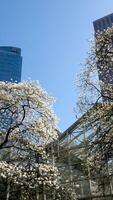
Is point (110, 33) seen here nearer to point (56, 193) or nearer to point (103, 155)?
point (103, 155)

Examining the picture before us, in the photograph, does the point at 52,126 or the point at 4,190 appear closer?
the point at 52,126

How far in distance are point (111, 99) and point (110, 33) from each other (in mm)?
2769

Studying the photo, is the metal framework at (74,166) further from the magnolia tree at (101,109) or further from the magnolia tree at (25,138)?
the magnolia tree at (101,109)

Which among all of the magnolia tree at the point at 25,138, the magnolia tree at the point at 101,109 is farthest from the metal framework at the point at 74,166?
the magnolia tree at the point at 101,109

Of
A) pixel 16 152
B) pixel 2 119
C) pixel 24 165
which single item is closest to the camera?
pixel 2 119

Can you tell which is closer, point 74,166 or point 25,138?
point 25,138

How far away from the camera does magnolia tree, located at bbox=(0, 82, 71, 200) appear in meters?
20.6

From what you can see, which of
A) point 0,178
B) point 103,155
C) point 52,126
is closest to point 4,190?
point 0,178

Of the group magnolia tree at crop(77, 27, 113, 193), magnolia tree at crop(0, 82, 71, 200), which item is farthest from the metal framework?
magnolia tree at crop(77, 27, 113, 193)

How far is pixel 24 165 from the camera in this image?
24.3 metres

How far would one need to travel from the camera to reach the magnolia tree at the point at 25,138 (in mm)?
20609

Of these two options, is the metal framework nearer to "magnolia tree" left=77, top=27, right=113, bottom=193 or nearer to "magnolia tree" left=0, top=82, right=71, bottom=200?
"magnolia tree" left=0, top=82, right=71, bottom=200

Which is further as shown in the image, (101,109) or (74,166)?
(74,166)

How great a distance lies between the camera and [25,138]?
20.9 meters
